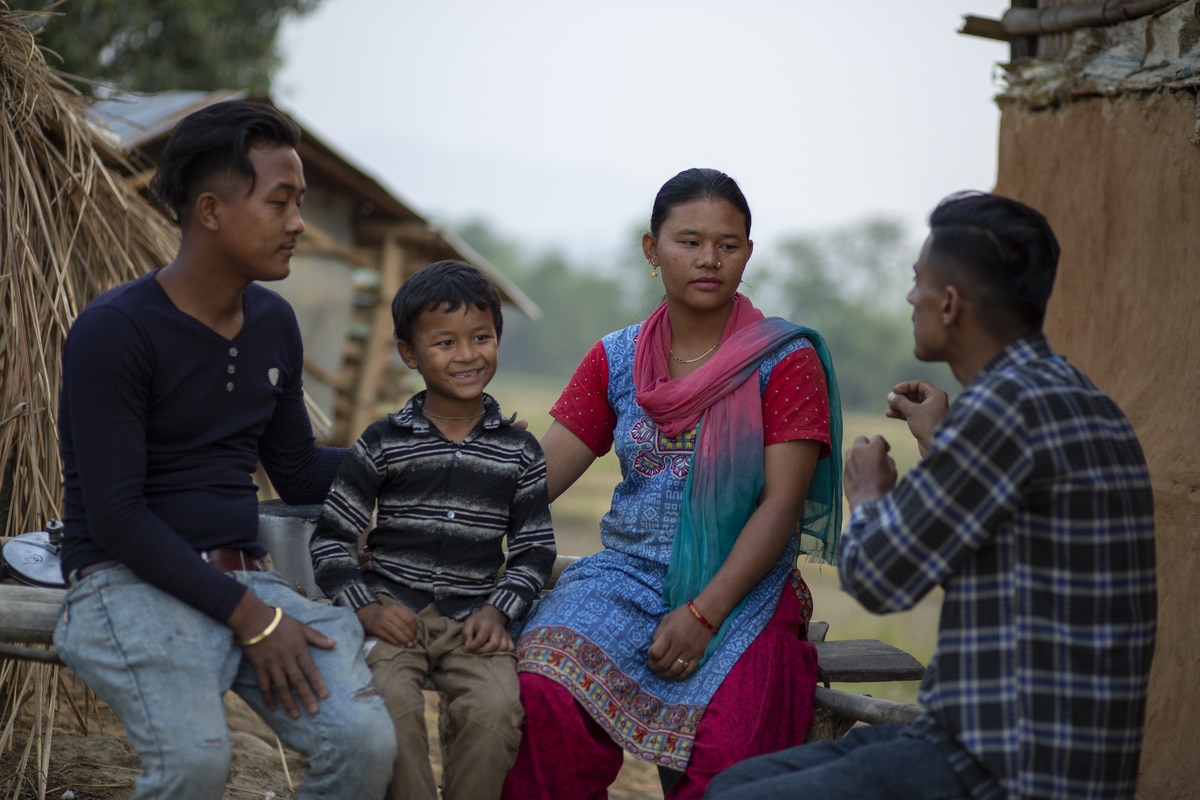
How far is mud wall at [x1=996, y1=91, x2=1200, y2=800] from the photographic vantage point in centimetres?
379

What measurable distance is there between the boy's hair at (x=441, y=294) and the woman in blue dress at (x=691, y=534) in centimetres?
56

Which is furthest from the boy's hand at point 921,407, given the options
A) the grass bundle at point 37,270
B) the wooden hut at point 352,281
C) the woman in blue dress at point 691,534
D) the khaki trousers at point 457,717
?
the wooden hut at point 352,281

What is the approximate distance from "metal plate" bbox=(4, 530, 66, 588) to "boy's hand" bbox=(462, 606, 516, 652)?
1043 millimetres

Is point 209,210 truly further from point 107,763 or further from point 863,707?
point 107,763

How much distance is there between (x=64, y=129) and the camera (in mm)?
4172

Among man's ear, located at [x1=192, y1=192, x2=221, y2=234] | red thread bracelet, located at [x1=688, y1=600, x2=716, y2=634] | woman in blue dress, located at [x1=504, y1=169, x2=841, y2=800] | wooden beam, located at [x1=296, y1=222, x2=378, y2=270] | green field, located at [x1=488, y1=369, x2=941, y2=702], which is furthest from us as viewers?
green field, located at [x1=488, y1=369, x2=941, y2=702]

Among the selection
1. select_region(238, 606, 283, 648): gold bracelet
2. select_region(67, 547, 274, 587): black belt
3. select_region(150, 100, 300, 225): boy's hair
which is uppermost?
select_region(150, 100, 300, 225): boy's hair

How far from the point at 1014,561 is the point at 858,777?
0.54 m

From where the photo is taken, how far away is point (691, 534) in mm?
3111

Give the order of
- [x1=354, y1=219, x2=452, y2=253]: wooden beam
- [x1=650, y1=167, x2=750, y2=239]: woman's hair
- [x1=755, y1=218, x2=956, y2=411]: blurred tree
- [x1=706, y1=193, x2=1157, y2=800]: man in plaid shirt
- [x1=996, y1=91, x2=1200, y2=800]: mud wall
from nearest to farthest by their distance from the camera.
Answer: [x1=706, y1=193, x2=1157, y2=800]: man in plaid shirt → [x1=650, y1=167, x2=750, y2=239]: woman's hair → [x1=996, y1=91, x2=1200, y2=800]: mud wall → [x1=354, y1=219, x2=452, y2=253]: wooden beam → [x1=755, y1=218, x2=956, y2=411]: blurred tree

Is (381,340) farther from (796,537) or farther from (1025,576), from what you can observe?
(1025,576)

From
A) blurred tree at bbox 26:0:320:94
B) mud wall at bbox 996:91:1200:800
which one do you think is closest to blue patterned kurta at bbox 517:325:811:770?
mud wall at bbox 996:91:1200:800

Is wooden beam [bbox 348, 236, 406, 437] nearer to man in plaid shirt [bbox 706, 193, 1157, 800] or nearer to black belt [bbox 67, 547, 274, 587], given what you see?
black belt [bbox 67, 547, 274, 587]

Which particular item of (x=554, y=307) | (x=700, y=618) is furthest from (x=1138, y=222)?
(x=554, y=307)
